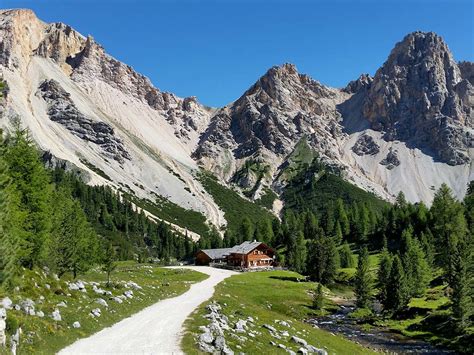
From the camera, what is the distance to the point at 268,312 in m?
51.7

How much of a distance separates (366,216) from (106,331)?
531ft

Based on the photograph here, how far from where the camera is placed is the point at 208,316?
3734cm

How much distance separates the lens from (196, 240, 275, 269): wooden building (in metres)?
142

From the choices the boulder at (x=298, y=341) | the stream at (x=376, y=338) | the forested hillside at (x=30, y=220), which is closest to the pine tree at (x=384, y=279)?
the stream at (x=376, y=338)

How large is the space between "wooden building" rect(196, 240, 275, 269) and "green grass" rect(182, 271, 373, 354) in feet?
76.0

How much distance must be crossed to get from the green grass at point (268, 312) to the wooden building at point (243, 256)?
23.2 meters

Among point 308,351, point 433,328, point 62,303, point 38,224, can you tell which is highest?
point 38,224

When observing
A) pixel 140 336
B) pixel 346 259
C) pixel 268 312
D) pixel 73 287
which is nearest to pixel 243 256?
pixel 346 259

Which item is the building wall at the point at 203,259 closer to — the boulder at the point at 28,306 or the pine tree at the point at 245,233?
the pine tree at the point at 245,233

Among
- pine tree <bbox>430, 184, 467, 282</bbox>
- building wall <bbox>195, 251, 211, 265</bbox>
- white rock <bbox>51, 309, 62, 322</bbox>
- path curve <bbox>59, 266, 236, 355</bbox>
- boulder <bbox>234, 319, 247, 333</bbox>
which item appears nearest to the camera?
path curve <bbox>59, 266, 236, 355</bbox>

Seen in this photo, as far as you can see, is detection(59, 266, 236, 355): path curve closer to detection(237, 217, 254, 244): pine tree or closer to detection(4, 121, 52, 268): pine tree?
detection(4, 121, 52, 268): pine tree

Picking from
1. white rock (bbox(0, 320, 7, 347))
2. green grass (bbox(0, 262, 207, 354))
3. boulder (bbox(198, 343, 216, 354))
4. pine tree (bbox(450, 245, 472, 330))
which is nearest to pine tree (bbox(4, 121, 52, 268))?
green grass (bbox(0, 262, 207, 354))

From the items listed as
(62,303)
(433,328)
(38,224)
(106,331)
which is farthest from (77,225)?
(433,328)

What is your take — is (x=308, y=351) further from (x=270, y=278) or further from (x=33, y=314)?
(x=270, y=278)
